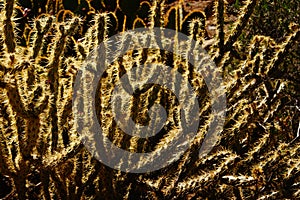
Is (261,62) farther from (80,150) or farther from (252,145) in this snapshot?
(80,150)

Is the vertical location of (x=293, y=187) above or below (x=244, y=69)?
below

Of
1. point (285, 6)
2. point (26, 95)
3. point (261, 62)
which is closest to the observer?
point (26, 95)

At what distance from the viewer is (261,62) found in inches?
88.9

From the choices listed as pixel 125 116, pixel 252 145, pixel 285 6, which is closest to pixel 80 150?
pixel 125 116

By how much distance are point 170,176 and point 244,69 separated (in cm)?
56

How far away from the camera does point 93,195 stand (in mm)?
2189

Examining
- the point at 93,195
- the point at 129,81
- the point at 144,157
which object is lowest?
the point at 93,195

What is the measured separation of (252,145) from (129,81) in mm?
652

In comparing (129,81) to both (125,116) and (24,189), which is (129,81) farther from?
(24,189)

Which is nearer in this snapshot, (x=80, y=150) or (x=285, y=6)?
(x=80, y=150)

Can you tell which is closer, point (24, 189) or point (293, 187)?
Result: point (24, 189)

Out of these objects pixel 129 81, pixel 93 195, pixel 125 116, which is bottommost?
pixel 93 195

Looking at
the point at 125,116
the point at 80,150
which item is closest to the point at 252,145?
the point at 125,116

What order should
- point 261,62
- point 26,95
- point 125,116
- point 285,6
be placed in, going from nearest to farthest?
point 26,95
point 125,116
point 261,62
point 285,6
